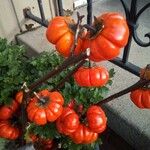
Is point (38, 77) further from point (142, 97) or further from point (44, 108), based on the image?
point (142, 97)

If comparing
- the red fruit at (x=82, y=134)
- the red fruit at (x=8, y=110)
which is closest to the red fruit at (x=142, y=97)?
the red fruit at (x=82, y=134)

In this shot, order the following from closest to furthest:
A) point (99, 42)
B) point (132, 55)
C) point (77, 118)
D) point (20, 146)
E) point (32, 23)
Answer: point (99, 42) < point (77, 118) < point (20, 146) < point (132, 55) < point (32, 23)

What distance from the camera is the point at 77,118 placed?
3.38 feet

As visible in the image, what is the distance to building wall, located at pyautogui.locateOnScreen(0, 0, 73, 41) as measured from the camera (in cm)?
152

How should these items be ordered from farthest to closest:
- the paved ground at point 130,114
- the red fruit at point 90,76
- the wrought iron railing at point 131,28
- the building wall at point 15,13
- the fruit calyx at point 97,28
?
1. the building wall at point 15,13
2. the paved ground at point 130,114
3. the wrought iron railing at point 131,28
4. the red fruit at point 90,76
5. the fruit calyx at point 97,28

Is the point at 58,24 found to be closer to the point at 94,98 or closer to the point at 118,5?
the point at 94,98

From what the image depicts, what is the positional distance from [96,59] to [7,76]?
0.65m

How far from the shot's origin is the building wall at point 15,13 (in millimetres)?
1521

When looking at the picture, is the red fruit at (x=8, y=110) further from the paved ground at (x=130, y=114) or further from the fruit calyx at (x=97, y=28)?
the fruit calyx at (x=97, y=28)

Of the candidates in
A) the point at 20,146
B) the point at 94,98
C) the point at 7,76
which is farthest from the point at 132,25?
the point at 20,146

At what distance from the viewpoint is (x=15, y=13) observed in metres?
1.57

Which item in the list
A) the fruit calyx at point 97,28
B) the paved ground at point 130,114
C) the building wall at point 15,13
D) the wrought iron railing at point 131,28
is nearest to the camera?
the fruit calyx at point 97,28

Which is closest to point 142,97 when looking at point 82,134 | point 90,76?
point 90,76

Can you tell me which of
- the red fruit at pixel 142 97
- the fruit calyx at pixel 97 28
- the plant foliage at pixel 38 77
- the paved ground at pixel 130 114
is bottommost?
the paved ground at pixel 130 114
